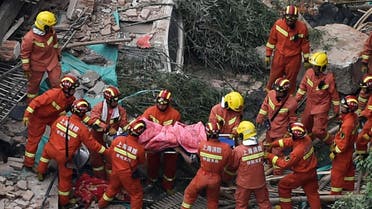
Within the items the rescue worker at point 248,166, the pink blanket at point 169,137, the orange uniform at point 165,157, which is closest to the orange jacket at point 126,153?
the pink blanket at point 169,137

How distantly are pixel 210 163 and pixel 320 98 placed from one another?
279 centimetres

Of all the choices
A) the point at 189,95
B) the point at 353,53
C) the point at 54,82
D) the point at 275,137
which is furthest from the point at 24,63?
the point at 353,53

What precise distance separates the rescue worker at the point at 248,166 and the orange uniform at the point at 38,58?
11.0 ft

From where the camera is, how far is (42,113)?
→ 12250mm

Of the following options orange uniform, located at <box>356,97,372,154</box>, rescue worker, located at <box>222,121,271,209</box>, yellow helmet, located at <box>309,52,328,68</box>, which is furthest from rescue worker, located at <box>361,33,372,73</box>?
rescue worker, located at <box>222,121,271,209</box>

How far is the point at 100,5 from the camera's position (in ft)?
52.3

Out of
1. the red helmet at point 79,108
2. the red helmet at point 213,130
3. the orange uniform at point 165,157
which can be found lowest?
the orange uniform at point 165,157

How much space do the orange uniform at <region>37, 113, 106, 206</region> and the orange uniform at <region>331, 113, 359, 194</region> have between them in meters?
3.52

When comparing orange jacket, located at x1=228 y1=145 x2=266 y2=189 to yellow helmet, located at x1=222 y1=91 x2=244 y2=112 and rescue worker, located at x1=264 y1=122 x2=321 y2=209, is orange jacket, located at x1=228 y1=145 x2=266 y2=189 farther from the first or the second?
yellow helmet, located at x1=222 y1=91 x2=244 y2=112

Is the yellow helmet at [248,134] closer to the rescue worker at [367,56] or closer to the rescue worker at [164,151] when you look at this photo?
the rescue worker at [164,151]

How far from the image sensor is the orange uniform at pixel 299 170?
1173cm

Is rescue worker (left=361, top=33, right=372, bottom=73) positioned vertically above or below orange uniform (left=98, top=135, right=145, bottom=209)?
above

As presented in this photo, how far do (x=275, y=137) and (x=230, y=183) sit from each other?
1204 millimetres

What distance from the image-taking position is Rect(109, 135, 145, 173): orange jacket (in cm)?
1160
